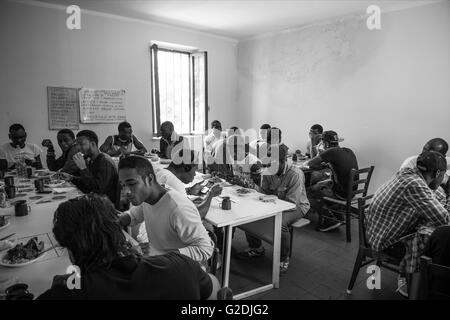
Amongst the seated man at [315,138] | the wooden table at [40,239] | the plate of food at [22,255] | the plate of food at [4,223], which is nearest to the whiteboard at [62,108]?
the wooden table at [40,239]

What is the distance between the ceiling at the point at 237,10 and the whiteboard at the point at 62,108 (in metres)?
1.35

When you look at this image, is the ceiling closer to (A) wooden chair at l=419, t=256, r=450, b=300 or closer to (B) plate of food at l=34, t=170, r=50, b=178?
(B) plate of food at l=34, t=170, r=50, b=178

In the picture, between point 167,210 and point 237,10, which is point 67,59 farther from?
point 167,210

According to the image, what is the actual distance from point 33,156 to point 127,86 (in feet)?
6.72

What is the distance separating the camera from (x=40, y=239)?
70.9 inches

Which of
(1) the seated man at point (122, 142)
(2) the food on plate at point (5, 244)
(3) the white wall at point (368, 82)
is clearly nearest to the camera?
(2) the food on plate at point (5, 244)

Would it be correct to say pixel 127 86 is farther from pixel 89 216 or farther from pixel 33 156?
pixel 89 216

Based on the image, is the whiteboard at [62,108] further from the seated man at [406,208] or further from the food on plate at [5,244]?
the seated man at [406,208]

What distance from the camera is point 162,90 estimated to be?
19.7 feet

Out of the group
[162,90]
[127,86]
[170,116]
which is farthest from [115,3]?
[170,116]

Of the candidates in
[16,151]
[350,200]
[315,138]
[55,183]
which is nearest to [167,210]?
[55,183]

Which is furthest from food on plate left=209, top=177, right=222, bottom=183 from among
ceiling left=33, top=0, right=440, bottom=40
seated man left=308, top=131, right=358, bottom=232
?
ceiling left=33, top=0, right=440, bottom=40

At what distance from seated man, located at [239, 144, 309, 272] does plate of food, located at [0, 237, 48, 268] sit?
175 centimetres

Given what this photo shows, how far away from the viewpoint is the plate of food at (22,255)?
1.46 metres
